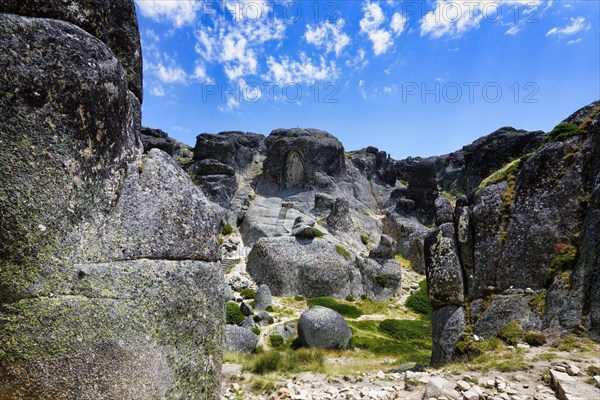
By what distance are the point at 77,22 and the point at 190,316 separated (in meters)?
5.11

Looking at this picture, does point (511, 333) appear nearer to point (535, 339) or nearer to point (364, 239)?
point (535, 339)

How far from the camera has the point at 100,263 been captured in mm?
4848

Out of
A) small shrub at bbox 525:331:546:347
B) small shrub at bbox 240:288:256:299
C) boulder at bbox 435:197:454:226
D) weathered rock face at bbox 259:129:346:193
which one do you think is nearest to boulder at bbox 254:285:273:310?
small shrub at bbox 240:288:256:299

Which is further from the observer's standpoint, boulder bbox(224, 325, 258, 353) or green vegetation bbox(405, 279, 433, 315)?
green vegetation bbox(405, 279, 433, 315)

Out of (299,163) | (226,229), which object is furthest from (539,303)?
(299,163)

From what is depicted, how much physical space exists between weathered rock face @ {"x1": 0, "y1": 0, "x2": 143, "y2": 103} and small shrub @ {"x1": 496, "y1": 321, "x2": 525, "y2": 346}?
13.1 meters

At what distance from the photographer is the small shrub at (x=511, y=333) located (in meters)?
10.9

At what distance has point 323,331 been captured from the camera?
68.6 ft

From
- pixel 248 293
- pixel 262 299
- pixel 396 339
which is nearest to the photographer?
pixel 396 339

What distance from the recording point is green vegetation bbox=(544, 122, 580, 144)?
1288 centimetres

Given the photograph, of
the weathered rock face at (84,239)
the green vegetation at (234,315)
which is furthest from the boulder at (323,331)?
the weathered rock face at (84,239)

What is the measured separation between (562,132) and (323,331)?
1631 centimetres

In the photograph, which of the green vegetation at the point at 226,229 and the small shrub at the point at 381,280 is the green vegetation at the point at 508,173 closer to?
the small shrub at the point at 381,280

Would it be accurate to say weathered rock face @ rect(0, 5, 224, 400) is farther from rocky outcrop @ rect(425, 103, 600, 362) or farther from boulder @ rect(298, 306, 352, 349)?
boulder @ rect(298, 306, 352, 349)
